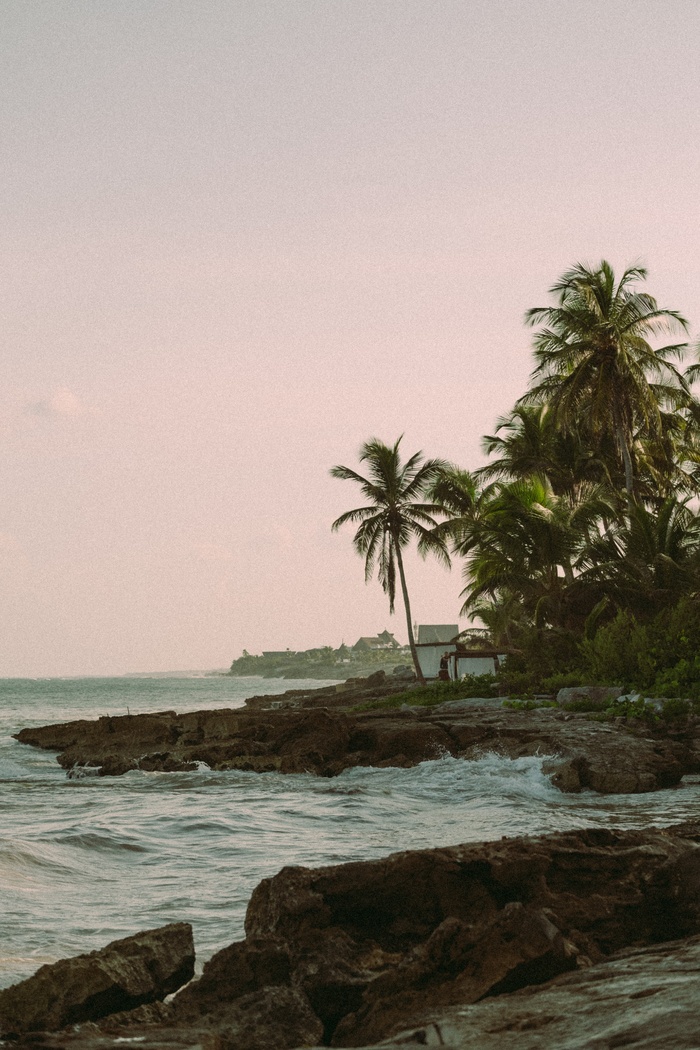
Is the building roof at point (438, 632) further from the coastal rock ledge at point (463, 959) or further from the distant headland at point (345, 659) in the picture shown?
the distant headland at point (345, 659)

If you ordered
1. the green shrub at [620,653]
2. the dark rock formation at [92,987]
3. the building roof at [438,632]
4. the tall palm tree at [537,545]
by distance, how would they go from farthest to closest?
1. the building roof at [438,632]
2. the tall palm tree at [537,545]
3. the green shrub at [620,653]
4. the dark rock formation at [92,987]

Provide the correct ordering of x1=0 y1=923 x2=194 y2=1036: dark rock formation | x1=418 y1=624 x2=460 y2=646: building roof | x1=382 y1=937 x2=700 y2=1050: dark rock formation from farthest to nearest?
x1=418 y1=624 x2=460 y2=646: building roof < x1=0 y1=923 x2=194 y2=1036: dark rock formation < x1=382 y1=937 x2=700 y2=1050: dark rock formation

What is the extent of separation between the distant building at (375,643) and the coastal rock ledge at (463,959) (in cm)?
15016

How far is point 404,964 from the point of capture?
15.7 ft

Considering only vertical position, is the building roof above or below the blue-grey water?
above

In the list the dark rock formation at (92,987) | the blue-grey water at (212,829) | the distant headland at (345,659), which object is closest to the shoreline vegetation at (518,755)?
the dark rock formation at (92,987)

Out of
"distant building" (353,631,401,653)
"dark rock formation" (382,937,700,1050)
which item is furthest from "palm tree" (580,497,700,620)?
"distant building" (353,631,401,653)

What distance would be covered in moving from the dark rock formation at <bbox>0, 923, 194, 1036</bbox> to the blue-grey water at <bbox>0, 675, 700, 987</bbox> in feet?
4.53

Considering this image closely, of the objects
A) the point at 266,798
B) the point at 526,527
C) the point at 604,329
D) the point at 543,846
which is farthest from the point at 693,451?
the point at 543,846

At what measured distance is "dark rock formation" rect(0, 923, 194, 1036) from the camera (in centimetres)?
459

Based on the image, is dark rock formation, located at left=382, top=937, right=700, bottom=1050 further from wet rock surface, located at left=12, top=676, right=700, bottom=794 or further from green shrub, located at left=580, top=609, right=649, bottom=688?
green shrub, located at left=580, top=609, right=649, bottom=688

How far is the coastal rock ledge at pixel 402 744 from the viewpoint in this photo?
571 inches

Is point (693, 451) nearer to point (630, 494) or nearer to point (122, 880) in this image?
point (630, 494)

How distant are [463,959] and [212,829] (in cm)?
765
